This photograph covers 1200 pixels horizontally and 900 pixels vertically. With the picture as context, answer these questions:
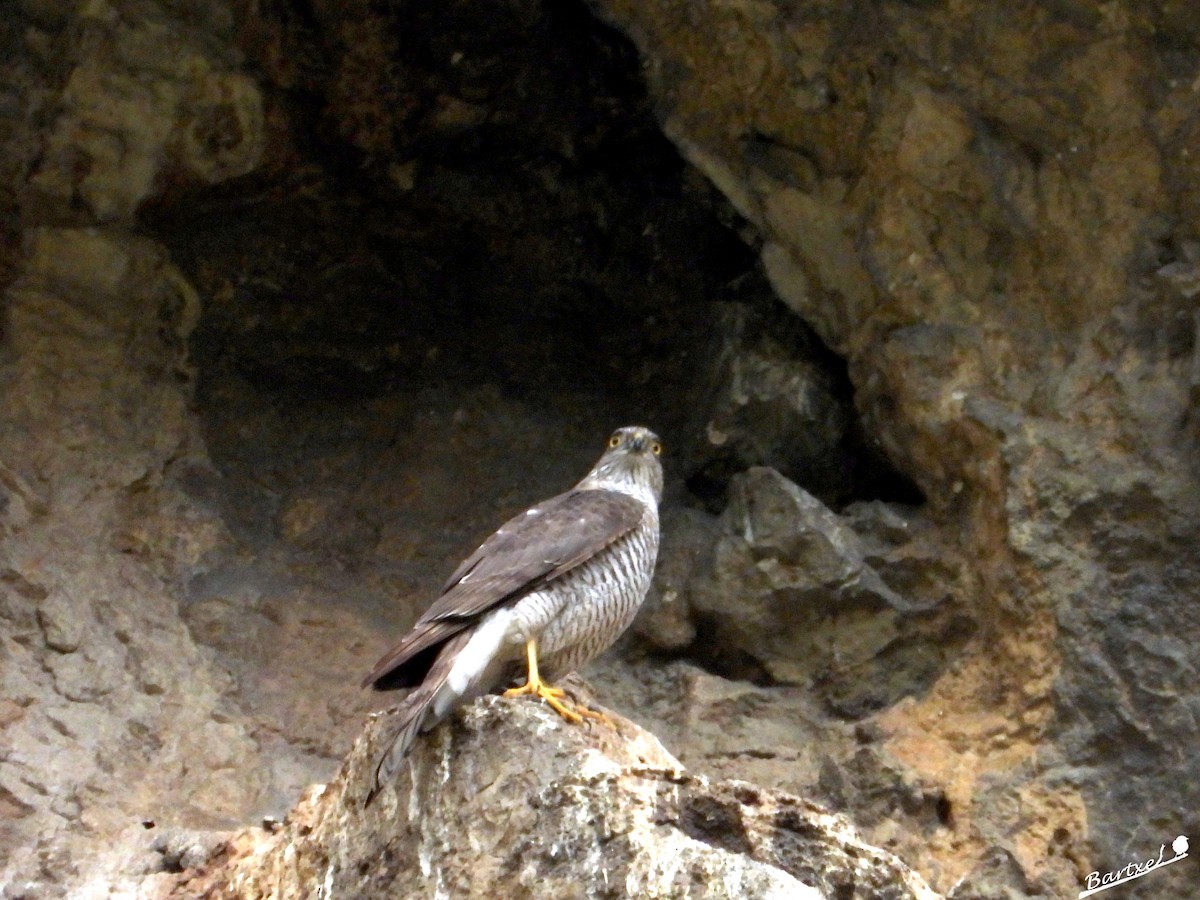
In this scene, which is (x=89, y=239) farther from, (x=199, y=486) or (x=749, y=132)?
(x=749, y=132)

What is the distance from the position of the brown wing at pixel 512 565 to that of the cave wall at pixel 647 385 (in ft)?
3.76

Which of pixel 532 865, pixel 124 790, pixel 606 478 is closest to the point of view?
pixel 532 865

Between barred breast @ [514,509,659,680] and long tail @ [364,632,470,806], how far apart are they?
360mm

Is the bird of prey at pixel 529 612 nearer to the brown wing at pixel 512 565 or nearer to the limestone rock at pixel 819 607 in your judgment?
the brown wing at pixel 512 565

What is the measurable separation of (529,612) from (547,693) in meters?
0.23

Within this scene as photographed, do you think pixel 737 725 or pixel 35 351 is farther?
pixel 35 351

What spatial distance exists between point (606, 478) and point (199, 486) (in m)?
1.72

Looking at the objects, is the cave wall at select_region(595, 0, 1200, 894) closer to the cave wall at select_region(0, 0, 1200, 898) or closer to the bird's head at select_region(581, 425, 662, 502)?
the cave wall at select_region(0, 0, 1200, 898)

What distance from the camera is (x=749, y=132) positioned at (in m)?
5.84

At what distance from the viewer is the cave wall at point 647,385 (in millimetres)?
4992

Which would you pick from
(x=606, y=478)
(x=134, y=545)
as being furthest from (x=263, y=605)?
(x=606, y=478)

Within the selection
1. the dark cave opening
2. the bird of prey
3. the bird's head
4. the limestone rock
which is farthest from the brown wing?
the dark cave opening

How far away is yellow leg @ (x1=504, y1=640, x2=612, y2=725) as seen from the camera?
3.95 metres

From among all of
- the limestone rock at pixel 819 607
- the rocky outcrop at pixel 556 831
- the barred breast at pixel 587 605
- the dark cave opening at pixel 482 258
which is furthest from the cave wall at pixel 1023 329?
the rocky outcrop at pixel 556 831
